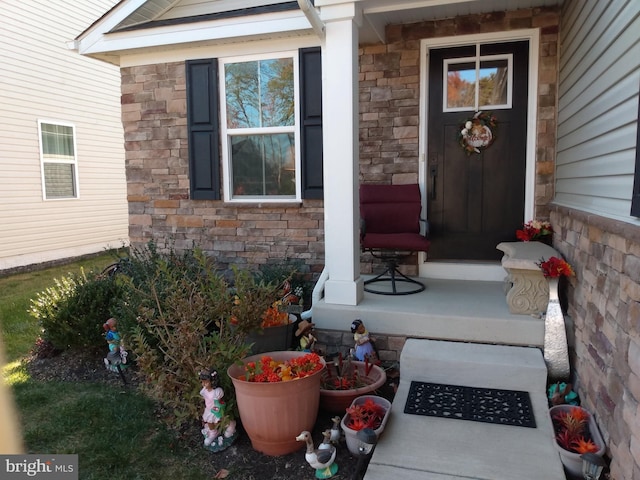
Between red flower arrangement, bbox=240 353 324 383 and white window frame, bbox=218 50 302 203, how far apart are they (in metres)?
2.26

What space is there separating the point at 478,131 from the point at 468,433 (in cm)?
256

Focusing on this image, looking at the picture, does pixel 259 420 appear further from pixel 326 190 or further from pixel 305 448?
pixel 326 190

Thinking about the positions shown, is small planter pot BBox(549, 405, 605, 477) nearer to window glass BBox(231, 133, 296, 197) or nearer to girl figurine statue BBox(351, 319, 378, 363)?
girl figurine statue BBox(351, 319, 378, 363)

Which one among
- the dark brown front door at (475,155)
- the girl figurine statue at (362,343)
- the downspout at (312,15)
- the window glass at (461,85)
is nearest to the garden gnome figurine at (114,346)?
the girl figurine statue at (362,343)

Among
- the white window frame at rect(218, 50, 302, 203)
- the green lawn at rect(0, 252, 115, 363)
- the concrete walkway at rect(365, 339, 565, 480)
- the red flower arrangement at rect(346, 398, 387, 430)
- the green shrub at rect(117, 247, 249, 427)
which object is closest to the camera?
the concrete walkway at rect(365, 339, 565, 480)

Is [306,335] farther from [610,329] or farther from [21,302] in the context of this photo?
[21,302]

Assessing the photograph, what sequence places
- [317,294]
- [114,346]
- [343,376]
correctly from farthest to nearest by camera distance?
[317,294], [114,346], [343,376]

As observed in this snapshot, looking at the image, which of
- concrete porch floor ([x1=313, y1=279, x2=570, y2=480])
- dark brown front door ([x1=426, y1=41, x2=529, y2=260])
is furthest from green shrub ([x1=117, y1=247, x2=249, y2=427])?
dark brown front door ([x1=426, y1=41, x2=529, y2=260])

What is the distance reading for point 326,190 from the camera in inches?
134

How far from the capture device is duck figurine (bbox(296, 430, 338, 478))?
2.21 m

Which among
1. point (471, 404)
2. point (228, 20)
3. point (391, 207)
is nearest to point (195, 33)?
point (228, 20)

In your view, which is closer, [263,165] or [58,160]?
[263,165]

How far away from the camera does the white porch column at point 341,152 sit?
324 cm

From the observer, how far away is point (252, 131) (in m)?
4.71
